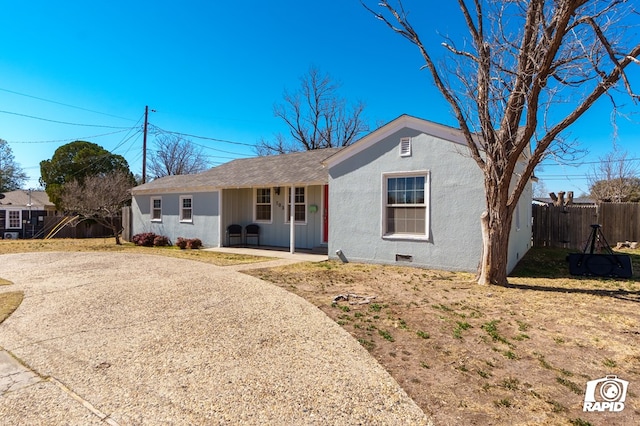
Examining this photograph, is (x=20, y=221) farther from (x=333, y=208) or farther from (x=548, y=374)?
(x=548, y=374)

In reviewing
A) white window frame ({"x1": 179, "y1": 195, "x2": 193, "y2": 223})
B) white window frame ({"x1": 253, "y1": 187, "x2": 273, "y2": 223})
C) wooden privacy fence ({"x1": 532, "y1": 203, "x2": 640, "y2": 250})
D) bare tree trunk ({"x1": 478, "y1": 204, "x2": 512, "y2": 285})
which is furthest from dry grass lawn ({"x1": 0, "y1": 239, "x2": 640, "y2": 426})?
white window frame ({"x1": 179, "y1": 195, "x2": 193, "y2": 223})

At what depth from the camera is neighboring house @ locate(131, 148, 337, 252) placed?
13438 millimetres

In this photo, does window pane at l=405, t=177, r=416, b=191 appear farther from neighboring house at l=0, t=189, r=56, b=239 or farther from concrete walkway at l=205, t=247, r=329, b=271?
neighboring house at l=0, t=189, r=56, b=239

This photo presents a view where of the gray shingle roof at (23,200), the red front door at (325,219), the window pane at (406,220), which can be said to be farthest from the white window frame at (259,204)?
the gray shingle roof at (23,200)

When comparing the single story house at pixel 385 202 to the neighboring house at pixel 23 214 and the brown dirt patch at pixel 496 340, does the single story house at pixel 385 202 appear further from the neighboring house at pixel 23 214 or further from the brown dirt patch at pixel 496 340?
the neighboring house at pixel 23 214

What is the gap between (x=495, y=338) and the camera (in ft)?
14.4

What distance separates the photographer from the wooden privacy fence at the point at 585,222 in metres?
13.9

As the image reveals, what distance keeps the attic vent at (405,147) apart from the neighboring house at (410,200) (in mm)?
26

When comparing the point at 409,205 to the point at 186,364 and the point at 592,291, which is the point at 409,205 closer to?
the point at 592,291

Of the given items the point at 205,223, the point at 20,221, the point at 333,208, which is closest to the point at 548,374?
the point at 333,208

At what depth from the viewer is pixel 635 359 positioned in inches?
149

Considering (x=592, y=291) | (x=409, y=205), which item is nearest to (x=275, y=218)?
(x=409, y=205)

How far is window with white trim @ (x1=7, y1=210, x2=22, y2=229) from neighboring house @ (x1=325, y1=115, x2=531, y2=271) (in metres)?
27.5

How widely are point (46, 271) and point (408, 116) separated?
390 inches
